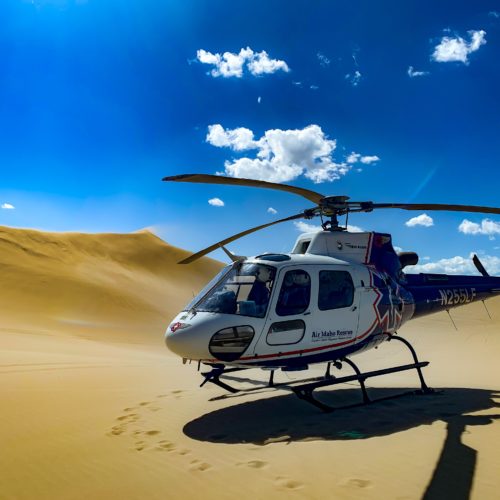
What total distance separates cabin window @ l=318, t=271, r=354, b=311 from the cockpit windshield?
0.88 m

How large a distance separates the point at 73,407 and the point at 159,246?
1678 inches

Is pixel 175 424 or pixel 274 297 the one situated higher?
pixel 274 297

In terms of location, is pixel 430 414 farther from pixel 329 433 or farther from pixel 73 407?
pixel 73 407

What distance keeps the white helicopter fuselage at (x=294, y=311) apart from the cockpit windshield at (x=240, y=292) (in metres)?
0.01

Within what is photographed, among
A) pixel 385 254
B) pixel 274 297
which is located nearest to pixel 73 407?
pixel 274 297

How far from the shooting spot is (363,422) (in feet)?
18.7

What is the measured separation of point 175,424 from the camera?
18.6 ft

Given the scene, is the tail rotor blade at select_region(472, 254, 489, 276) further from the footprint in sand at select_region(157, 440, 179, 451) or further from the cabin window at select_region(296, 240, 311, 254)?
the footprint in sand at select_region(157, 440, 179, 451)

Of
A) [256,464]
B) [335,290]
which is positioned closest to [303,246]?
[335,290]

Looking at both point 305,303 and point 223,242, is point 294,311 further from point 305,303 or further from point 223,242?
point 223,242

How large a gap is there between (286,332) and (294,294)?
590 millimetres

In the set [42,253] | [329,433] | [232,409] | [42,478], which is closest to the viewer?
[42,478]

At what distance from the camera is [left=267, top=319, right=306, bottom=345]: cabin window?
5.97 metres

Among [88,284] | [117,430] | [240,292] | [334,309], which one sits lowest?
[117,430]
